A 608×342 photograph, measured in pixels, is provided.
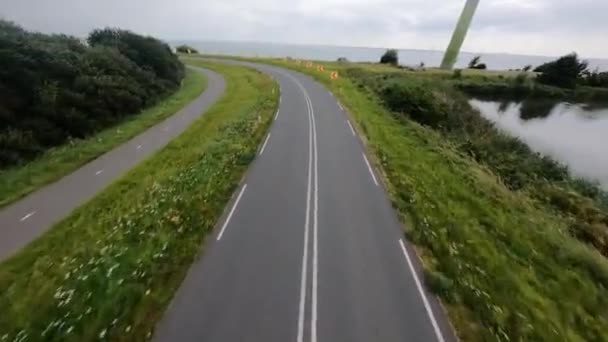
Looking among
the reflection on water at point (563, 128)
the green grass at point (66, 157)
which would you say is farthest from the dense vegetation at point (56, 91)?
the reflection on water at point (563, 128)

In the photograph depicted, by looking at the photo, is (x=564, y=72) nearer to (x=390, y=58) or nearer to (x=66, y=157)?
(x=390, y=58)

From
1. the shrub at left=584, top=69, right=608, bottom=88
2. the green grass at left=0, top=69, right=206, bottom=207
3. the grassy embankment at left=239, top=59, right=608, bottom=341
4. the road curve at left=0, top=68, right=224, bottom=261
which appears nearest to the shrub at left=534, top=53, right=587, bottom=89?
the shrub at left=584, top=69, right=608, bottom=88

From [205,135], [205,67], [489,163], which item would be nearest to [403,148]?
[489,163]

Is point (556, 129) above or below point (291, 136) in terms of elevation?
below

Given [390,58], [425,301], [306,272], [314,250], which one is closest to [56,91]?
[314,250]

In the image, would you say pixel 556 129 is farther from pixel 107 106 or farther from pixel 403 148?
pixel 107 106

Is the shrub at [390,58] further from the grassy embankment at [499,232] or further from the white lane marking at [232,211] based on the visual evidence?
the white lane marking at [232,211]
